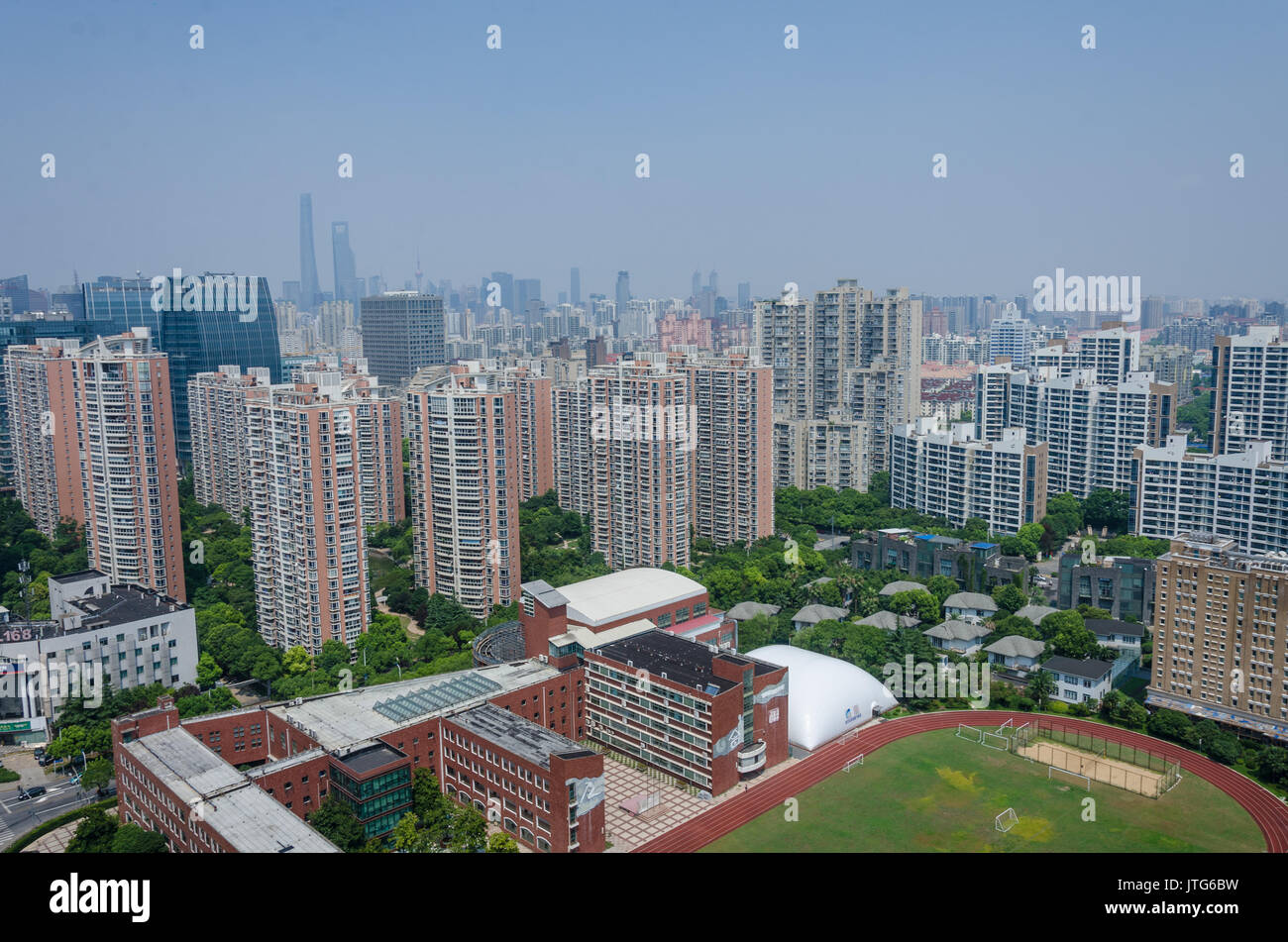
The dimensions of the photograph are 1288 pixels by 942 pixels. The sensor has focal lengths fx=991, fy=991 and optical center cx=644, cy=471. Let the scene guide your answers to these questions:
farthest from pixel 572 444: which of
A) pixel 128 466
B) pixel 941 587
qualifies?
pixel 128 466

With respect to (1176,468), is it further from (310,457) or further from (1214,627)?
(310,457)

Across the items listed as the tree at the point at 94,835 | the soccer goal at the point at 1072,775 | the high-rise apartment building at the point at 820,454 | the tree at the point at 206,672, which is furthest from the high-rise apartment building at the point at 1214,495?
the tree at the point at 94,835

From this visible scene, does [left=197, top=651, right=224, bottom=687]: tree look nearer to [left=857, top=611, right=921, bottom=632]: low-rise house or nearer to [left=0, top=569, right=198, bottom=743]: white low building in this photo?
[left=0, top=569, right=198, bottom=743]: white low building

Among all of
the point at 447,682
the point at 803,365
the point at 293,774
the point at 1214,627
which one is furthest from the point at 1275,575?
the point at 803,365

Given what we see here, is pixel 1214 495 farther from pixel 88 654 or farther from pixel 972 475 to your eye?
pixel 88 654

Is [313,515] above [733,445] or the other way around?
the other way around

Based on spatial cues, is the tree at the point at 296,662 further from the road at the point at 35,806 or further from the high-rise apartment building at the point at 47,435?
the high-rise apartment building at the point at 47,435
